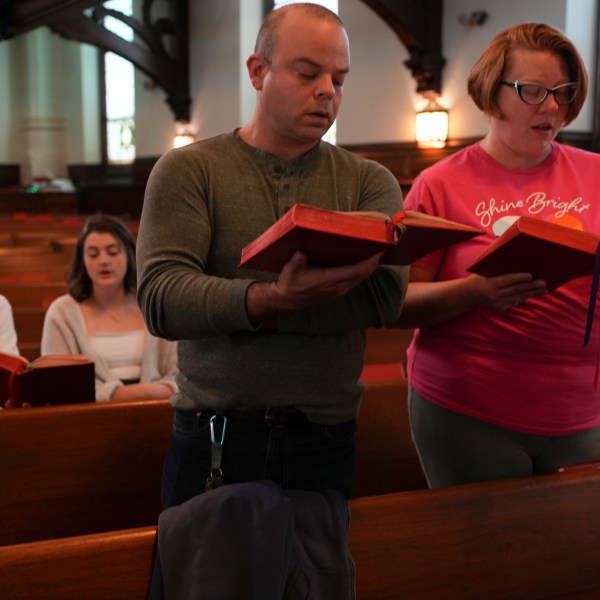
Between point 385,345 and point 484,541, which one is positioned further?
point 385,345

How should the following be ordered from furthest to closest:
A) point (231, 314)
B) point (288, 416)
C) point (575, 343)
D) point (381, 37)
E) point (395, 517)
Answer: point (381, 37), point (575, 343), point (395, 517), point (288, 416), point (231, 314)

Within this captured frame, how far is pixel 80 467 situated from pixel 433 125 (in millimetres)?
6855

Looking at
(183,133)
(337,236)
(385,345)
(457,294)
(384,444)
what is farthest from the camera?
(183,133)

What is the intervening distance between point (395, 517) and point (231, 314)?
1.80 ft

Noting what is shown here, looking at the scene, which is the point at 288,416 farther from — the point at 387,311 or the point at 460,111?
the point at 460,111

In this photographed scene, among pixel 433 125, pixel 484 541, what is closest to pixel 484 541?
pixel 484 541

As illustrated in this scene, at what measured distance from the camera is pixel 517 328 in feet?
5.24

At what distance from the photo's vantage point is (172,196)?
1.28 meters

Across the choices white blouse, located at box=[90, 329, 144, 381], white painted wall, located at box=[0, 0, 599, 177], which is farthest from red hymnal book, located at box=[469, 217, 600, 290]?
white painted wall, located at box=[0, 0, 599, 177]

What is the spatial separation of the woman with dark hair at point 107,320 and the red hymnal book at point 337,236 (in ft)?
6.03

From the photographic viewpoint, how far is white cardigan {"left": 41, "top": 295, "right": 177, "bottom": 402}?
3.01m

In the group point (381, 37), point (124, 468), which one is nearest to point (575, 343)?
point (124, 468)

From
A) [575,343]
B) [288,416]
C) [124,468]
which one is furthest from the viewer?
[124,468]

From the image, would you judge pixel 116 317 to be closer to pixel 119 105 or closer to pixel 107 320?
pixel 107 320
